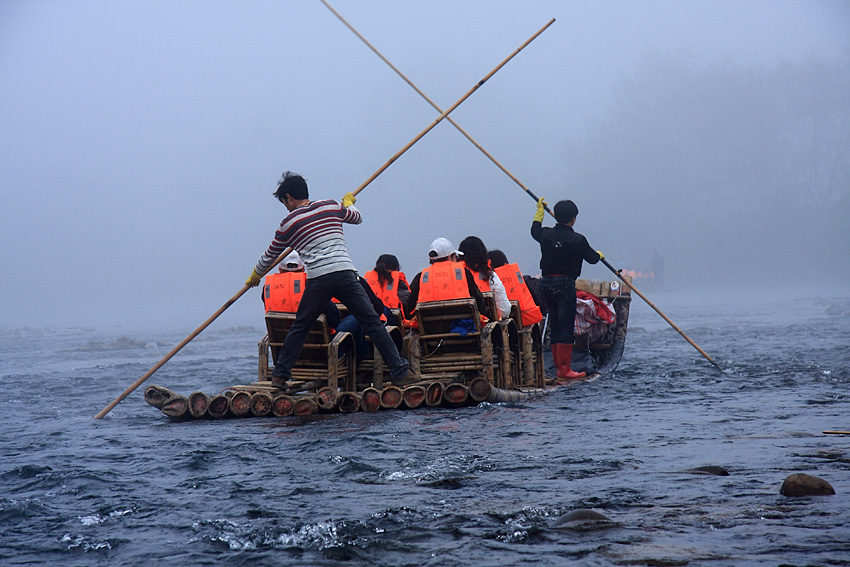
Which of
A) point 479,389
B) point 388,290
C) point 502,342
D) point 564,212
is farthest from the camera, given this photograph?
point 564,212

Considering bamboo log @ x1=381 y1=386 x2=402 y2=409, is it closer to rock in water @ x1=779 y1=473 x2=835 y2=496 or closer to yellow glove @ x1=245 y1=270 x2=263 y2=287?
yellow glove @ x1=245 y1=270 x2=263 y2=287

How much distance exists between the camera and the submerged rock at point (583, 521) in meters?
3.33

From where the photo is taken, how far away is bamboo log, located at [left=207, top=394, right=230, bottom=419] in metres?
7.23

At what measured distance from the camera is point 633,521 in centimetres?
337

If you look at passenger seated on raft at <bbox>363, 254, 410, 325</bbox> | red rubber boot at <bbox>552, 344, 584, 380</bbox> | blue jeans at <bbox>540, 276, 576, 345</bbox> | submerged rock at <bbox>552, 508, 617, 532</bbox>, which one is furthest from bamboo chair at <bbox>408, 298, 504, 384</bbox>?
submerged rock at <bbox>552, 508, 617, 532</bbox>

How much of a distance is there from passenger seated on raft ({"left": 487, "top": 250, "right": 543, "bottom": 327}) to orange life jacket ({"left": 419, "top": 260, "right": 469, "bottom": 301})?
56.6 inches

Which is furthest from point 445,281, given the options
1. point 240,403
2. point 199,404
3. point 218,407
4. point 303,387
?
point 199,404

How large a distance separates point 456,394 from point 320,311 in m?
1.49

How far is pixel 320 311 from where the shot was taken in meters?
7.38

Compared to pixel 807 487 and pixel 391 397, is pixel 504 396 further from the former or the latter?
pixel 807 487

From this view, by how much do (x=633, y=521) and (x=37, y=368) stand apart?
15840mm

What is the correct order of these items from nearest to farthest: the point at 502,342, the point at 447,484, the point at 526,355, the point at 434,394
A: the point at 447,484 → the point at 434,394 → the point at 502,342 → the point at 526,355

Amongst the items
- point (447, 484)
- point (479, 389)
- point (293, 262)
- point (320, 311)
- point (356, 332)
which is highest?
point (293, 262)

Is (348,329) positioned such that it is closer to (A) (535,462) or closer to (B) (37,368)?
(A) (535,462)
